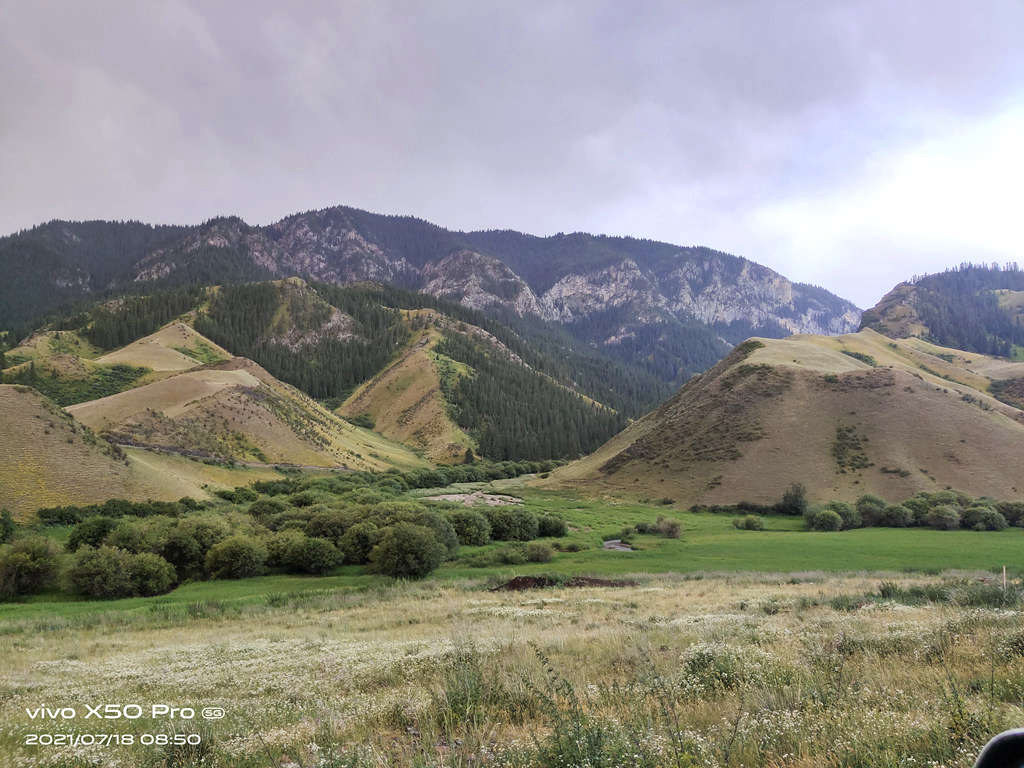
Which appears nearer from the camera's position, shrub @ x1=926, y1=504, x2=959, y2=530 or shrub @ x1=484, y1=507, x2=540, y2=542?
shrub @ x1=484, y1=507, x2=540, y2=542

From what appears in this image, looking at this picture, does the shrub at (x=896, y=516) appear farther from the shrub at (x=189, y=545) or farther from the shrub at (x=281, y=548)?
the shrub at (x=189, y=545)

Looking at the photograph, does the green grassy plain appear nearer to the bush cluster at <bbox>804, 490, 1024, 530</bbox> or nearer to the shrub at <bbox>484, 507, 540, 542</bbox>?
the bush cluster at <bbox>804, 490, 1024, 530</bbox>

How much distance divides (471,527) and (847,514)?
153 feet

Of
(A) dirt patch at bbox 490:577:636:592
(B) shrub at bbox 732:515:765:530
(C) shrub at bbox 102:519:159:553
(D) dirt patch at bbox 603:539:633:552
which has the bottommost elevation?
(B) shrub at bbox 732:515:765:530

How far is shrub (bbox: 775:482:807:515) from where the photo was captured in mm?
71188

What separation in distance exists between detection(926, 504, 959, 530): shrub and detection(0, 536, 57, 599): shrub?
82.5 m

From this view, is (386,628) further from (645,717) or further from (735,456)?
(735,456)

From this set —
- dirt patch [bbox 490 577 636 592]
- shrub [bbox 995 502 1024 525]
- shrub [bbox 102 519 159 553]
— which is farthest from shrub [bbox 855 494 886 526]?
shrub [bbox 102 519 159 553]

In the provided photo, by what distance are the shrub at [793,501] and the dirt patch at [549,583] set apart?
4819cm

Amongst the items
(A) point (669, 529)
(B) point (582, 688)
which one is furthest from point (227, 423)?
(B) point (582, 688)

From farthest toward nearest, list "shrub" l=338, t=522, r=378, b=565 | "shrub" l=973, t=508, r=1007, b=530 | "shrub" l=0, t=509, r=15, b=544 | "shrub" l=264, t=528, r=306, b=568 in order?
"shrub" l=973, t=508, r=1007, b=530
"shrub" l=338, t=522, r=378, b=565
"shrub" l=0, t=509, r=15, b=544
"shrub" l=264, t=528, r=306, b=568

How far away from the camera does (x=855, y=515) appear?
63.7 meters

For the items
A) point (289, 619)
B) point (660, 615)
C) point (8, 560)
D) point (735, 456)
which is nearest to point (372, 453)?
point (735, 456)

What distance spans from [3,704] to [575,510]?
66.0 meters
